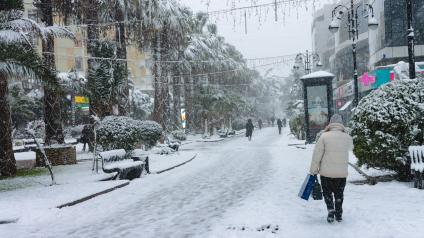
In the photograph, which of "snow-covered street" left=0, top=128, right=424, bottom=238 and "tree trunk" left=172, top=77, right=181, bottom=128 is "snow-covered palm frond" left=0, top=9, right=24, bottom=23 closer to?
"snow-covered street" left=0, top=128, right=424, bottom=238

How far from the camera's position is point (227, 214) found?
8602 millimetres

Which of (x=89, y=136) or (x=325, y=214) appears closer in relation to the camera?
(x=325, y=214)

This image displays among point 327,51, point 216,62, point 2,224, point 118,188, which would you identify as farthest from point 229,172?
point 327,51

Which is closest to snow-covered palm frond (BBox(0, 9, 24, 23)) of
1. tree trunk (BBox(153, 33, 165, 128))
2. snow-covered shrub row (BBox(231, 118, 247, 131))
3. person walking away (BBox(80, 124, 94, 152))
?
person walking away (BBox(80, 124, 94, 152))

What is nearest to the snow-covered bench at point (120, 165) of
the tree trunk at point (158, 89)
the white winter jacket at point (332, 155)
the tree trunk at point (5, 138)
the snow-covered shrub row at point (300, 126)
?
the tree trunk at point (5, 138)

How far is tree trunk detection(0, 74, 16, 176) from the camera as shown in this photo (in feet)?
53.8

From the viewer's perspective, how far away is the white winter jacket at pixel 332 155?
7332 millimetres

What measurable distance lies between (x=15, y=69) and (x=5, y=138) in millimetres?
4697

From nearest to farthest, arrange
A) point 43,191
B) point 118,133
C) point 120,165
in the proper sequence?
point 43,191 < point 120,165 < point 118,133

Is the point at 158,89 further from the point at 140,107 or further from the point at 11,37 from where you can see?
the point at 11,37

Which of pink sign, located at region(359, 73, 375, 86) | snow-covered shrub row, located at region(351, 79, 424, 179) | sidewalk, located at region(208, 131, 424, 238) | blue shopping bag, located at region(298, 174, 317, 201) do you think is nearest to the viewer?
sidewalk, located at region(208, 131, 424, 238)

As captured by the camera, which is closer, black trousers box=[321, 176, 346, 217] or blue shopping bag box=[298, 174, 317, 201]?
black trousers box=[321, 176, 346, 217]

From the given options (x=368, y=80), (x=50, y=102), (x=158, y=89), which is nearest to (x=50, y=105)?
(x=50, y=102)

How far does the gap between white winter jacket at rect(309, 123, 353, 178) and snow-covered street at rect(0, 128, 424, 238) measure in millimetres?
796
